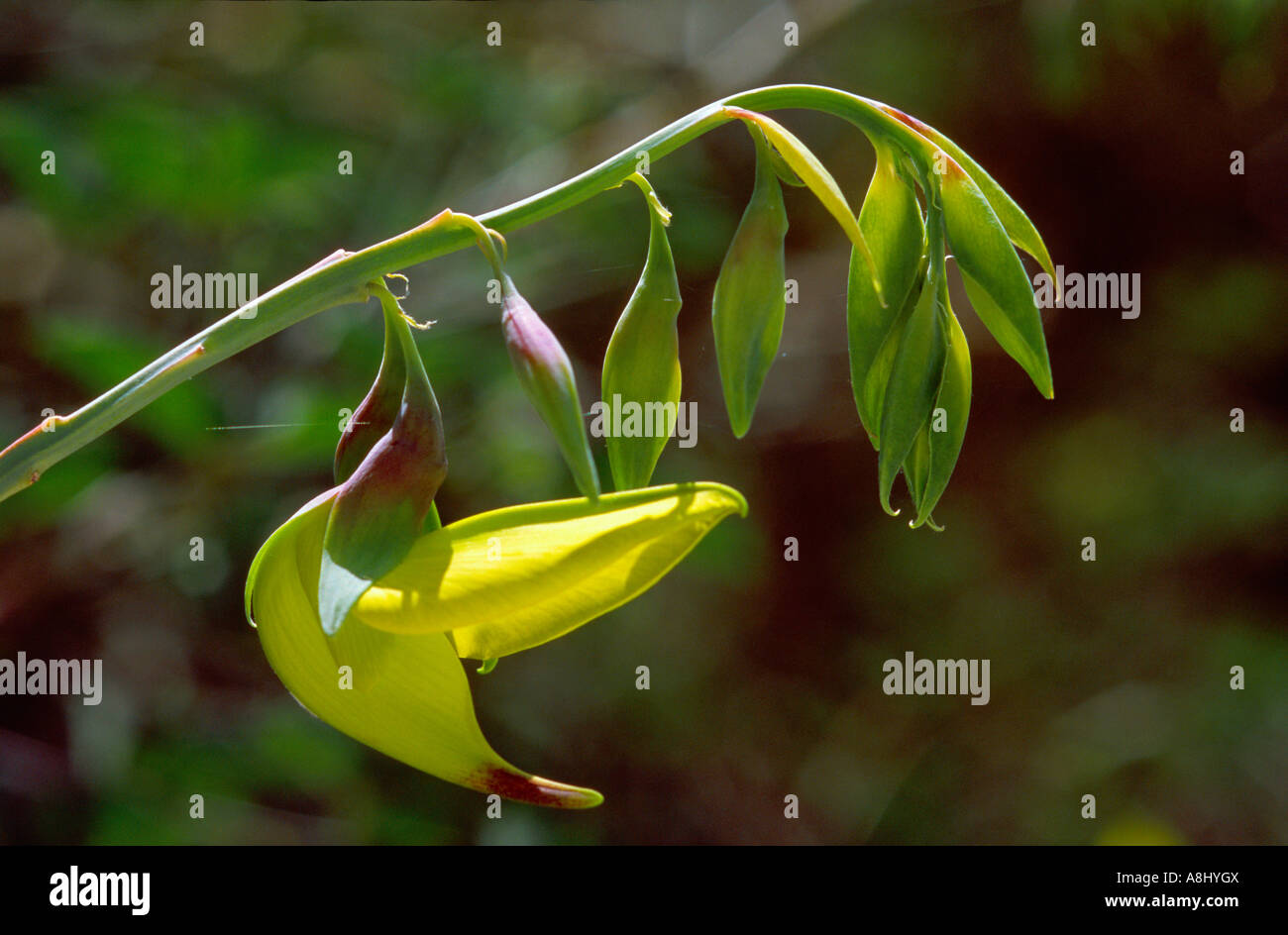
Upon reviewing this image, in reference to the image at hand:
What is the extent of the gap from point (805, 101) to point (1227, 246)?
5.95 feet

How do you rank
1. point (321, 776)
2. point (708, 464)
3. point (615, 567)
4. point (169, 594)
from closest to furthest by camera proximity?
point (615, 567)
point (321, 776)
point (169, 594)
point (708, 464)

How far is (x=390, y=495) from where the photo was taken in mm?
484

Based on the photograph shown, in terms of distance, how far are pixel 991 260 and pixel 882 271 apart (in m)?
0.05

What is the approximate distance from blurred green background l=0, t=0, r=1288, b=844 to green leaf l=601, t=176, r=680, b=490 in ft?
2.64

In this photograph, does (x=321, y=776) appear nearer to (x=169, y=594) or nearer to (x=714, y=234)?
(x=169, y=594)

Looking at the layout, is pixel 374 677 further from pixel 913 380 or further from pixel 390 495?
pixel 913 380

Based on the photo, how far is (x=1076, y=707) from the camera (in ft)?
6.40

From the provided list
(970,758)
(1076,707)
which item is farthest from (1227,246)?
(970,758)

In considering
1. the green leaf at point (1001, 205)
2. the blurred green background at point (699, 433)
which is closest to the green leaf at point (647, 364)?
the green leaf at point (1001, 205)

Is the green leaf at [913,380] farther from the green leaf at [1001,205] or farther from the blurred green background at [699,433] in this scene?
the blurred green background at [699,433]

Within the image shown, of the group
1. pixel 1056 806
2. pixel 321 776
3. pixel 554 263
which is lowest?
pixel 1056 806

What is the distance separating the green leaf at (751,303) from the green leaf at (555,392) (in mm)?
99

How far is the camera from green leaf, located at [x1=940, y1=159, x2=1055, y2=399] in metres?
0.48

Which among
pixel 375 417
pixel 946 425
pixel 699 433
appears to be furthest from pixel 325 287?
pixel 699 433
